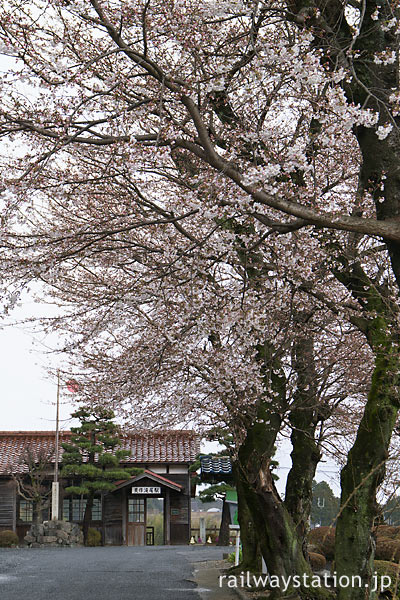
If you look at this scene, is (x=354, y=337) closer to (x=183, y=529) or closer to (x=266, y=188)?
(x=266, y=188)

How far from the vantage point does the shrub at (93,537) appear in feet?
98.1

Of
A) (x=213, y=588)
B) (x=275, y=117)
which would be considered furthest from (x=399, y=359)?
(x=213, y=588)

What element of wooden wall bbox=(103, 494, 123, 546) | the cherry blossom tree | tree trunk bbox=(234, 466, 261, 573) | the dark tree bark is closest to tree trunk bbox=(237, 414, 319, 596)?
the cherry blossom tree

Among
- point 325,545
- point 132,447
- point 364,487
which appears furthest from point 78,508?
point 364,487

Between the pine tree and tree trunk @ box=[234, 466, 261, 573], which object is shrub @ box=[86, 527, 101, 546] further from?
tree trunk @ box=[234, 466, 261, 573]

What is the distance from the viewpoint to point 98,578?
13648 millimetres

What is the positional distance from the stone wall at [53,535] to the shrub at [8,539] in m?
0.52

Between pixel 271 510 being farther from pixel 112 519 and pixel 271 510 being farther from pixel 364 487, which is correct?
pixel 112 519

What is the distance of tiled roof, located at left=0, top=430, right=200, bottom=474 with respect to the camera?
106 feet

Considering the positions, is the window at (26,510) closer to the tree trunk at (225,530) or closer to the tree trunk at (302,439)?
the tree trunk at (225,530)

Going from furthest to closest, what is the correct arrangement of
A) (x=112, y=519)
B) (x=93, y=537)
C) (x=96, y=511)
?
1. (x=96, y=511)
2. (x=112, y=519)
3. (x=93, y=537)

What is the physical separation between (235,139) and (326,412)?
5.87 metres

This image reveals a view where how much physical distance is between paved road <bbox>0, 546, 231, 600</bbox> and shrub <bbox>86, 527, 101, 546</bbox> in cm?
1005

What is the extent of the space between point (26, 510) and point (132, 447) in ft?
18.9
